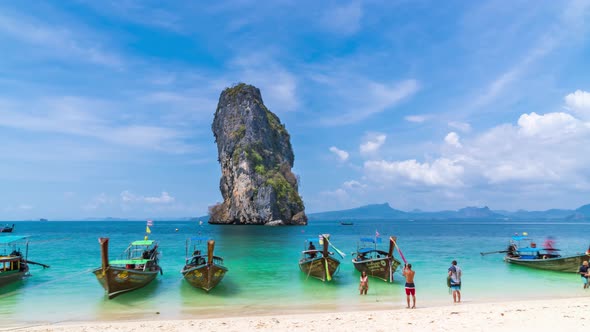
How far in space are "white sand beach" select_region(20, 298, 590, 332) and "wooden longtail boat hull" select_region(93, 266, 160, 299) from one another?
4159 mm

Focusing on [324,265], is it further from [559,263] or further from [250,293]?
[559,263]

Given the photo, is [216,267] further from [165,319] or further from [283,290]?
[165,319]

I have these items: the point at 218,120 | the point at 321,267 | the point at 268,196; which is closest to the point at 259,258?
the point at 321,267

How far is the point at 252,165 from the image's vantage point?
123 m

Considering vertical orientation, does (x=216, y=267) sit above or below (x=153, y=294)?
above

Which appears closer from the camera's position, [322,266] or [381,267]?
[381,267]

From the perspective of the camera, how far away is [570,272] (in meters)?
27.5

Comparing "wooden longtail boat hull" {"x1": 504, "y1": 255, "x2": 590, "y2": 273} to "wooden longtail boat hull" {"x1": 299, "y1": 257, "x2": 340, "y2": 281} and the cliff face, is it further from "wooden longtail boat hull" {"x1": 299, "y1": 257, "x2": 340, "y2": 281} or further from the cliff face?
the cliff face

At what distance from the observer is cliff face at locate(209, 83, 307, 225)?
400ft

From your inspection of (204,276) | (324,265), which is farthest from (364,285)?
(204,276)

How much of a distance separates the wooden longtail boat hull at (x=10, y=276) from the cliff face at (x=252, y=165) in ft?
307

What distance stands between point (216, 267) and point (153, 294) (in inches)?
139

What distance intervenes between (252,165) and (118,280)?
340 feet

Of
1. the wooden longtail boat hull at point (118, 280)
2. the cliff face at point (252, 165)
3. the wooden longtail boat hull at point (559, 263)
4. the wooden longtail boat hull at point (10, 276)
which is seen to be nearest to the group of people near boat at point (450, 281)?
the wooden longtail boat hull at point (559, 263)
